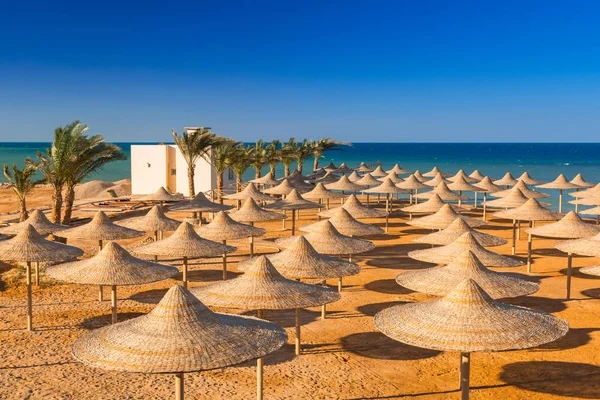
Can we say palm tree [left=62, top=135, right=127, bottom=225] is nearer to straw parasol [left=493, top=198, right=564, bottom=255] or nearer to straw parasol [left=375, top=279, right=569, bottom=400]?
straw parasol [left=493, top=198, right=564, bottom=255]

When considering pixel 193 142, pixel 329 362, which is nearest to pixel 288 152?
pixel 193 142

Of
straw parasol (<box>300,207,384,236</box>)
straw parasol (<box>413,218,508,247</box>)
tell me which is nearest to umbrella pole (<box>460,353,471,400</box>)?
straw parasol (<box>413,218,508,247</box>)

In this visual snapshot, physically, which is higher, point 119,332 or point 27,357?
point 119,332

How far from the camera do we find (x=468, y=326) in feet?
32.0

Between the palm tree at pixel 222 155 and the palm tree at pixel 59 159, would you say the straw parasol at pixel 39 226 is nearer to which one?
the palm tree at pixel 59 159

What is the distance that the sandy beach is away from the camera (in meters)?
11.8

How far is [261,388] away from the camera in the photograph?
10.9m

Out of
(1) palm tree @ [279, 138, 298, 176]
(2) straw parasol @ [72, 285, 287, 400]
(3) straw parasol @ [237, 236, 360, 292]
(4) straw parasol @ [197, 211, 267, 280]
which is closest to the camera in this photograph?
(2) straw parasol @ [72, 285, 287, 400]

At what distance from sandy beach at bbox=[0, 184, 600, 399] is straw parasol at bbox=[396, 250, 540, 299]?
1.67 m

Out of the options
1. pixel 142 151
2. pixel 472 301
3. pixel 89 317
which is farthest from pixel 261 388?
pixel 142 151

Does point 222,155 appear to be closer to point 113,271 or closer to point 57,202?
point 57,202

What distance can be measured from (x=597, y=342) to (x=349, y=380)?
6.68 m

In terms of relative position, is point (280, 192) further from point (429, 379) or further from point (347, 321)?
point (429, 379)

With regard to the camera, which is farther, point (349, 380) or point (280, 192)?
point (280, 192)
